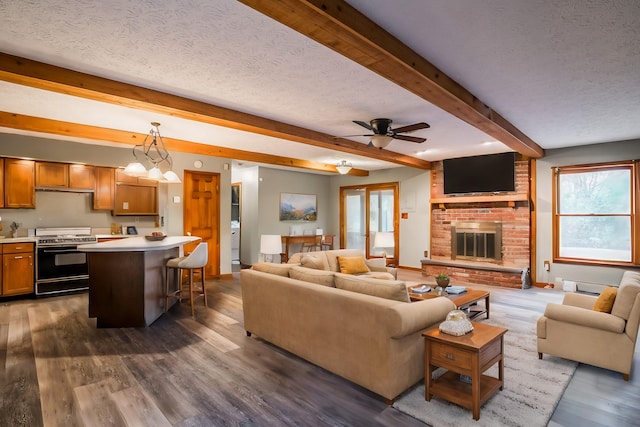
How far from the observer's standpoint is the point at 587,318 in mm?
2877

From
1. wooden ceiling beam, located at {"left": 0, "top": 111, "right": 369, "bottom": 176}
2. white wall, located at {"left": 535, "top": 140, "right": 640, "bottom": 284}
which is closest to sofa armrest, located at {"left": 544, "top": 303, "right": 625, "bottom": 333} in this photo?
white wall, located at {"left": 535, "top": 140, "right": 640, "bottom": 284}

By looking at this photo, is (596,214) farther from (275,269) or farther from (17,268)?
(17,268)

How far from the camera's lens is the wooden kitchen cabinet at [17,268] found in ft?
16.7

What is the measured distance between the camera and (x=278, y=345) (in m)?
3.30

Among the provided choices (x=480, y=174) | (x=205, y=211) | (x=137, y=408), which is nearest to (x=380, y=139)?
(x=137, y=408)

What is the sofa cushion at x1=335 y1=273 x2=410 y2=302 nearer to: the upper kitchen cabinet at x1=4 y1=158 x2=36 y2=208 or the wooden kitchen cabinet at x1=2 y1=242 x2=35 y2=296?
the wooden kitchen cabinet at x1=2 y1=242 x2=35 y2=296

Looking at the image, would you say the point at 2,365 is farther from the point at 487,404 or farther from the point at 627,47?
the point at 627,47

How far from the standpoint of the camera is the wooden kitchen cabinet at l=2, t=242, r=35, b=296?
5.09m

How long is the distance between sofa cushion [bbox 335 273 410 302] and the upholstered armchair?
5.13 ft

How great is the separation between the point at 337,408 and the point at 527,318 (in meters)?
3.23

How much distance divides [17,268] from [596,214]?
30.3ft

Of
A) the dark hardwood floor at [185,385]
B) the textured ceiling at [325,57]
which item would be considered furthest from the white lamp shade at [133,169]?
the dark hardwood floor at [185,385]

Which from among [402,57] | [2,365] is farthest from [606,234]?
[2,365]

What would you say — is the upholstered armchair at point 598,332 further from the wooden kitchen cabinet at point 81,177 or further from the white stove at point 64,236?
the wooden kitchen cabinet at point 81,177
